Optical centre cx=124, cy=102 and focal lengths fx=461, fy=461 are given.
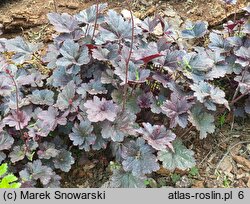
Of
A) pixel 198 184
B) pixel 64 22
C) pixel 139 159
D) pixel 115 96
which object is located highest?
pixel 64 22

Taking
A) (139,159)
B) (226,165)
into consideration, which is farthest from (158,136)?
(226,165)

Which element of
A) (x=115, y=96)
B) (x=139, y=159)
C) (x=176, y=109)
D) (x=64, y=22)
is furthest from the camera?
(x=64, y=22)

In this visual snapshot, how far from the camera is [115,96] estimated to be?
9.43 ft

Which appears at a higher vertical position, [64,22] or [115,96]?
[64,22]

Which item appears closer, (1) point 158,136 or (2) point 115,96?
(1) point 158,136

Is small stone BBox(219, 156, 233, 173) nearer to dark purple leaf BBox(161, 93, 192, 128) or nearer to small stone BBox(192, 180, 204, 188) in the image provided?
small stone BBox(192, 180, 204, 188)

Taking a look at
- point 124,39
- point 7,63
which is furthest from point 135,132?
point 7,63

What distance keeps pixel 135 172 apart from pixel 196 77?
0.75 m

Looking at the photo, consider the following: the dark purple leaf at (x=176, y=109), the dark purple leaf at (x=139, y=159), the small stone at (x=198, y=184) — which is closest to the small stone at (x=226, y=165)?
the small stone at (x=198, y=184)

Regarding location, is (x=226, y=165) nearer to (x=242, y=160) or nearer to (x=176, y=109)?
(x=242, y=160)

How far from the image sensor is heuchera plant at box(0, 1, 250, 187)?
269 cm

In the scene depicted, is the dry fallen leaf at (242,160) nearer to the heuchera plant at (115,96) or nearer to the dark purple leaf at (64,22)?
the heuchera plant at (115,96)

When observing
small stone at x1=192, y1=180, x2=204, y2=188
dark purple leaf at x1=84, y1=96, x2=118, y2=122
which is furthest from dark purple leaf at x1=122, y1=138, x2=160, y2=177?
small stone at x1=192, y1=180, x2=204, y2=188
